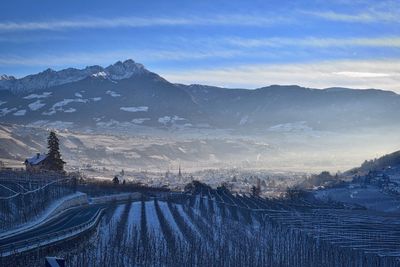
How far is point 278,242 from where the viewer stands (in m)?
44.9

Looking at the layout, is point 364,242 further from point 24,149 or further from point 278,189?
point 24,149

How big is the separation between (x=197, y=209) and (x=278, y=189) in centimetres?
3797

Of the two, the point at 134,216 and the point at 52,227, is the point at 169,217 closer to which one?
the point at 134,216

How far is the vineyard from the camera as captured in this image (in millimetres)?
39062

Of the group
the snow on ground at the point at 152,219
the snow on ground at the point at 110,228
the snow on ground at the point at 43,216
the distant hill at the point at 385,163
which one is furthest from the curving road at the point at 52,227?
the distant hill at the point at 385,163

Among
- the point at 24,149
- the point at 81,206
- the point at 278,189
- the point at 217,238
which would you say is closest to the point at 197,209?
the point at 81,206

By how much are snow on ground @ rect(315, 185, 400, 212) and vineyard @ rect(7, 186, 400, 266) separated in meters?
5.00

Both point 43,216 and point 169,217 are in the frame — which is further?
point 169,217

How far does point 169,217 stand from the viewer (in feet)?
186

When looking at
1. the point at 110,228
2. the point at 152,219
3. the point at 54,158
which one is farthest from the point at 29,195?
the point at 54,158

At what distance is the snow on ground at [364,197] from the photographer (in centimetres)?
6906

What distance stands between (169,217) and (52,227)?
12.8m

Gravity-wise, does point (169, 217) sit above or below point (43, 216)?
below

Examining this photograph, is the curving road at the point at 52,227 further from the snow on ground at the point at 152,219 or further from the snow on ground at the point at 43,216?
the snow on ground at the point at 152,219
